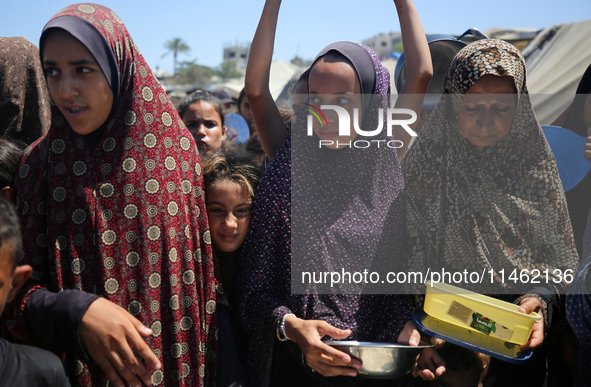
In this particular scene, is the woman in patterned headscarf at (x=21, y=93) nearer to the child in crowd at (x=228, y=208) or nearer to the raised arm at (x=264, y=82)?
the child in crowd at (x=228, y=208)

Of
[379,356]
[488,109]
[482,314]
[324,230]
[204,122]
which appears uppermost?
[488,109]

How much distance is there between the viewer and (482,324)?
158cm

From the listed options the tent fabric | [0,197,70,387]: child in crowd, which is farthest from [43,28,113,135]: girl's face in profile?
the tent fabric

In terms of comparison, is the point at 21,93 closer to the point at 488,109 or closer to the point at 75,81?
the point at 75,81

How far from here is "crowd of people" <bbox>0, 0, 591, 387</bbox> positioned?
60.8 inches

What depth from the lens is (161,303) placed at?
5.47ft

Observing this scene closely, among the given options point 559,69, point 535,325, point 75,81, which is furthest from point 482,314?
point 559,69

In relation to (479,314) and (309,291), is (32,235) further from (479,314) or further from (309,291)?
(479,314)

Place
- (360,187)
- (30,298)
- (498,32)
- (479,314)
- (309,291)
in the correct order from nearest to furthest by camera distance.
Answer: (30,298)
(479,314)
(309,291)
(360,187)
(498,32)

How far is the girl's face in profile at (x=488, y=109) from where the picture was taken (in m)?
1.93

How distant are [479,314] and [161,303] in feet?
3.41

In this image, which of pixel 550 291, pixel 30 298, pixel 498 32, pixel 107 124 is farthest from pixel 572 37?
pixel 30 298

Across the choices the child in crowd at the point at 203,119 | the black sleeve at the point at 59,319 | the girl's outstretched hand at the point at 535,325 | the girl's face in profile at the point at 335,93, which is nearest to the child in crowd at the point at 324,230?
the girl's face in profile at the point at 335,93

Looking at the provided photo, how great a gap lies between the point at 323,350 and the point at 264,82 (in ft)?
3.53
